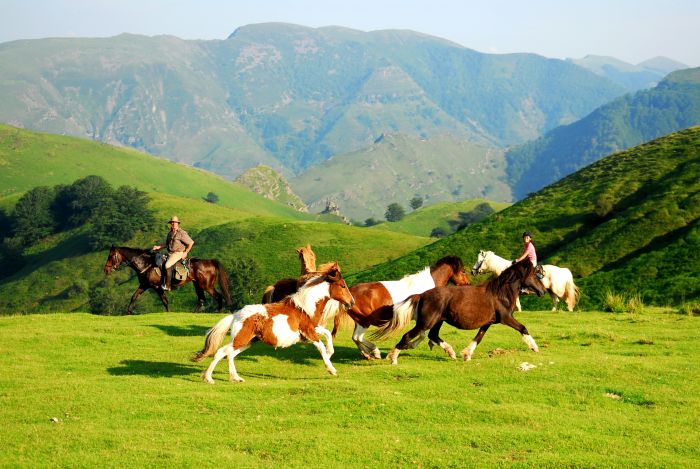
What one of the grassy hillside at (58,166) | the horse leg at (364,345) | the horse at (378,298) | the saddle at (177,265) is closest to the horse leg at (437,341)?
the horse at (378,298)

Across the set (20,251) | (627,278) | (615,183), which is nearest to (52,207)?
(20,251)

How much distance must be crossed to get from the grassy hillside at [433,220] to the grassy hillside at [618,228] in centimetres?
8100

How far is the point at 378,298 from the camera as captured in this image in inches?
731

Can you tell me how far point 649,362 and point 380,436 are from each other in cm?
860

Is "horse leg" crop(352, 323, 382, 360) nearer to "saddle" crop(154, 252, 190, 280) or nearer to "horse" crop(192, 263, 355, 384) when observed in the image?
"horse" crop(192, 263, 355, 384)

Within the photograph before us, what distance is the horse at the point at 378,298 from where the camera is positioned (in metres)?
18.2

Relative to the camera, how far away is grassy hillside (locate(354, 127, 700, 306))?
37844mm

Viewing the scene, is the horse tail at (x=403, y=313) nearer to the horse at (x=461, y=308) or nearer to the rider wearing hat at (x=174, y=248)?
the horse at (x=461, y=308)

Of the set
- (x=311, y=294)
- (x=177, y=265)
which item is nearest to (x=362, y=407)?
(x=311, y=294)

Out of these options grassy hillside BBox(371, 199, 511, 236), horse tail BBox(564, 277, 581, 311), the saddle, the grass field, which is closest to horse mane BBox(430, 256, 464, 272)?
the grass field

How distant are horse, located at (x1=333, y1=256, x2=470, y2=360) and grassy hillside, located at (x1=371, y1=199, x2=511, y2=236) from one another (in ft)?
412

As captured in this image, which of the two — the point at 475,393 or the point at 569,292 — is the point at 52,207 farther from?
the point at 475,393

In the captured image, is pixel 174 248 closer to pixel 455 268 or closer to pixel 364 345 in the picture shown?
pixel 364 345

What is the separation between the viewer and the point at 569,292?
2925 centimetres
